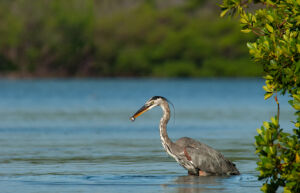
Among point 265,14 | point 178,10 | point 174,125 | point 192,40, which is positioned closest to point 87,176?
point 265,14

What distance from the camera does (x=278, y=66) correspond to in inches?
401

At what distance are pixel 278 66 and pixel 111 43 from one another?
4463 inches

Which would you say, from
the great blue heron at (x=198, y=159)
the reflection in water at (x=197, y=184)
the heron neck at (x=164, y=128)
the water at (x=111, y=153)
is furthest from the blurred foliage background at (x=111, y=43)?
the reflection in water at (x=197, y=184)

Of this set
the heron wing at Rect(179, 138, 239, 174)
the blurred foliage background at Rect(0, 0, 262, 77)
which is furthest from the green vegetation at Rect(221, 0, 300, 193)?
the blurred foliage background at Rect(0, 0, 262, 77)

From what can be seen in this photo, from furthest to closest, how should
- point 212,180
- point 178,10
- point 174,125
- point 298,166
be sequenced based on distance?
point 178,10 < point 174,125 < point 212,180 < point 298,166

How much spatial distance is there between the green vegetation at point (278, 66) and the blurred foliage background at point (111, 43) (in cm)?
10626

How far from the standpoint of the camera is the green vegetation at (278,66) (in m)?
10.0

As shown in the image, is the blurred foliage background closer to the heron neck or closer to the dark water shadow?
the heron neck

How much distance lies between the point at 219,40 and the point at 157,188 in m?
109

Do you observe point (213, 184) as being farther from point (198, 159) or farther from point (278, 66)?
point (278, 66)

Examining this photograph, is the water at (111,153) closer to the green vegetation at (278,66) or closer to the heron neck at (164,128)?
the heron neck at (164,128)

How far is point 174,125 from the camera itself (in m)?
28.3

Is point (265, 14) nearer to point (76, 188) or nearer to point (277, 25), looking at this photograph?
point (277, 25)

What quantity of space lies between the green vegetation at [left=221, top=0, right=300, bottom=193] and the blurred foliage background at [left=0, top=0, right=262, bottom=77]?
349 feet
